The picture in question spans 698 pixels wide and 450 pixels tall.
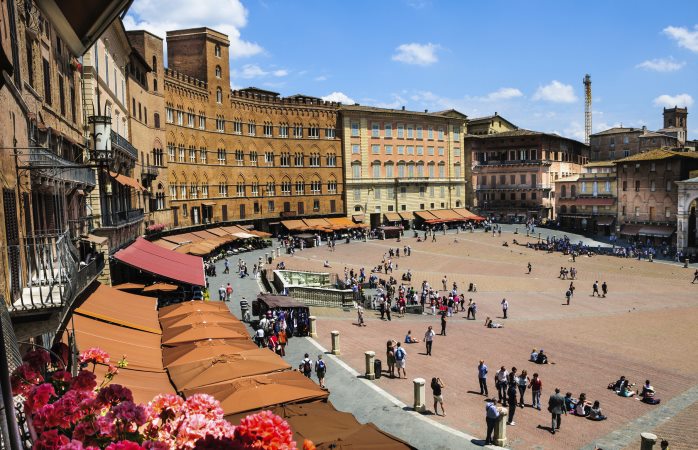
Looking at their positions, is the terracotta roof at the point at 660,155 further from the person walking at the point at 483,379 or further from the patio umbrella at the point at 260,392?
the patio umbrella at the point at 260,392

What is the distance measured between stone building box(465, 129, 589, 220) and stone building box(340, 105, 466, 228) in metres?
4.20

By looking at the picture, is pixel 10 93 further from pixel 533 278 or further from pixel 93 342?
pixel 533 278

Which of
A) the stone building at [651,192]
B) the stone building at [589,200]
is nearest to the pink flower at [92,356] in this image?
the stone building at [651,192]

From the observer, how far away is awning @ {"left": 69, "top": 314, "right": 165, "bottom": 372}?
41.8ft

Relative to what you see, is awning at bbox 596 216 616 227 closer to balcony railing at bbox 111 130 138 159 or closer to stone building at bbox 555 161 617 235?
stone building at bbox 555 161 617 235

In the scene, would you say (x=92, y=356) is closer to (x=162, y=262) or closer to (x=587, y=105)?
(x=162, y=262)

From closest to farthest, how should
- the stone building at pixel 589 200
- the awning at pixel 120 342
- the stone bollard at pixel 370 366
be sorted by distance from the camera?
the awning at pixel 120 342, the stone bollard at pixel 370 366, the stone building at pixel 589 200

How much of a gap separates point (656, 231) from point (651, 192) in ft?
15.3

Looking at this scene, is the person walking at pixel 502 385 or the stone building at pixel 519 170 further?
the stone building at pixel 519 170

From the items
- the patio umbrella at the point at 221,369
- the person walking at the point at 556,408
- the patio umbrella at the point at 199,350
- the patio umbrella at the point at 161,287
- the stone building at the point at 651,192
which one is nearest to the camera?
the patio umbrella at the point at 221,369

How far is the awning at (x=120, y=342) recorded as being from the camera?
1275 centimetres

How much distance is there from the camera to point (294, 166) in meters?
65.3

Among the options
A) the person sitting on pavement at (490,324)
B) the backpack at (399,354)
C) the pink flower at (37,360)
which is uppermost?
the pink flower at (37,360)

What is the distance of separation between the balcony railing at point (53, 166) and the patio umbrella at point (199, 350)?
17.2 feet
